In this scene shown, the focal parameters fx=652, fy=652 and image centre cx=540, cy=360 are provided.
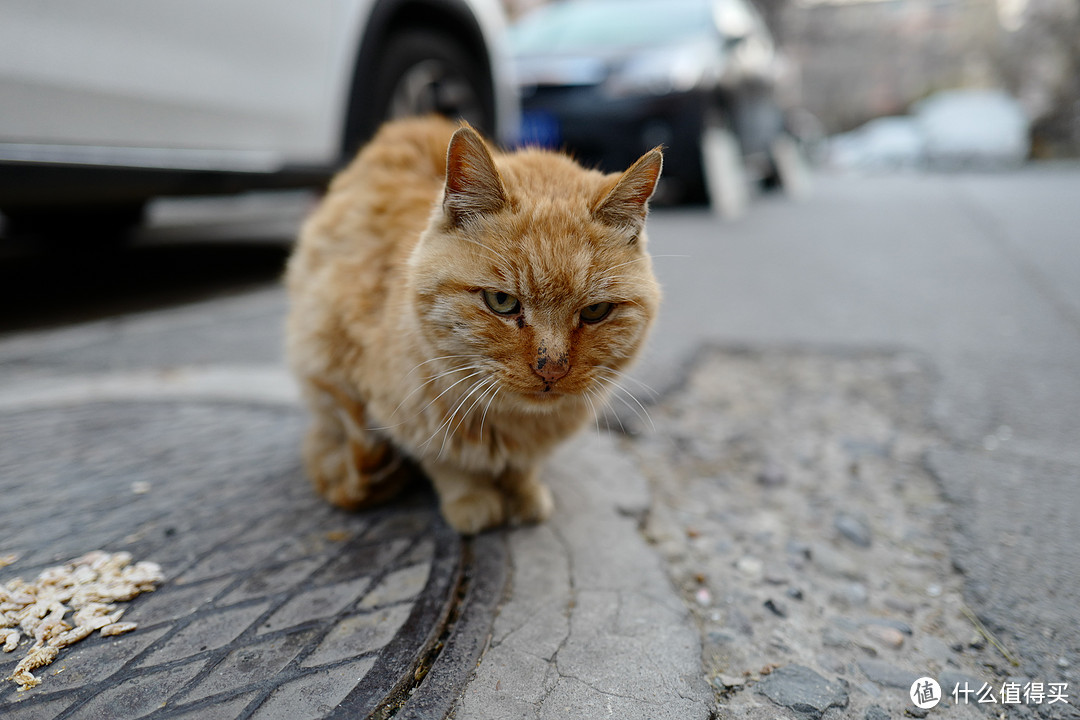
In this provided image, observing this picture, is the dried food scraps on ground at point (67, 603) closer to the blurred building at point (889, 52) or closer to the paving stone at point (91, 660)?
the paving stone at point (91, 660)

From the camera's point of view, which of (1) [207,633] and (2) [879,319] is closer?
(1) [207,633]

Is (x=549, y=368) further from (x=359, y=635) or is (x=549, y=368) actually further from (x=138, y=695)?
(x=138, y=695)

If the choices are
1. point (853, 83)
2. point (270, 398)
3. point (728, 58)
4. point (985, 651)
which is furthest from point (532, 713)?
point (853, 83)

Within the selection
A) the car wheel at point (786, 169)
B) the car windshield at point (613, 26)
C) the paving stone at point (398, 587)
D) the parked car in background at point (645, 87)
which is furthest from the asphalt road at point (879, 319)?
the car wheel at point (786, 169)

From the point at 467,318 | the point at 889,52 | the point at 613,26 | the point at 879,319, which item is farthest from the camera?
the point at 889,52

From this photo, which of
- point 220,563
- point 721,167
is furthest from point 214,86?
point 721,167

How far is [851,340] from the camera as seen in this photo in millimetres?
3148

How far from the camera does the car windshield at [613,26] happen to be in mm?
6531

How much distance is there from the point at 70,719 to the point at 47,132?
237 cm

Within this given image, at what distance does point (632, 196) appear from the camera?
5.06 feet

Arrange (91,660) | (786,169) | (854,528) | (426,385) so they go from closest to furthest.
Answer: (91,660) → (426,385) → (854,528) → (786,169)

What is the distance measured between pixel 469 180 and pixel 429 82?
3.19m

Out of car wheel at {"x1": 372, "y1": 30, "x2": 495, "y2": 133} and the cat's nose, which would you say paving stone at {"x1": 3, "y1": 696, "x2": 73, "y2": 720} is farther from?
car wheel at {"x1": 372, "y1": 30, "x2": 495, "y2": 133}

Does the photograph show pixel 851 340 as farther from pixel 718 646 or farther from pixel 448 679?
pixel 448 679
